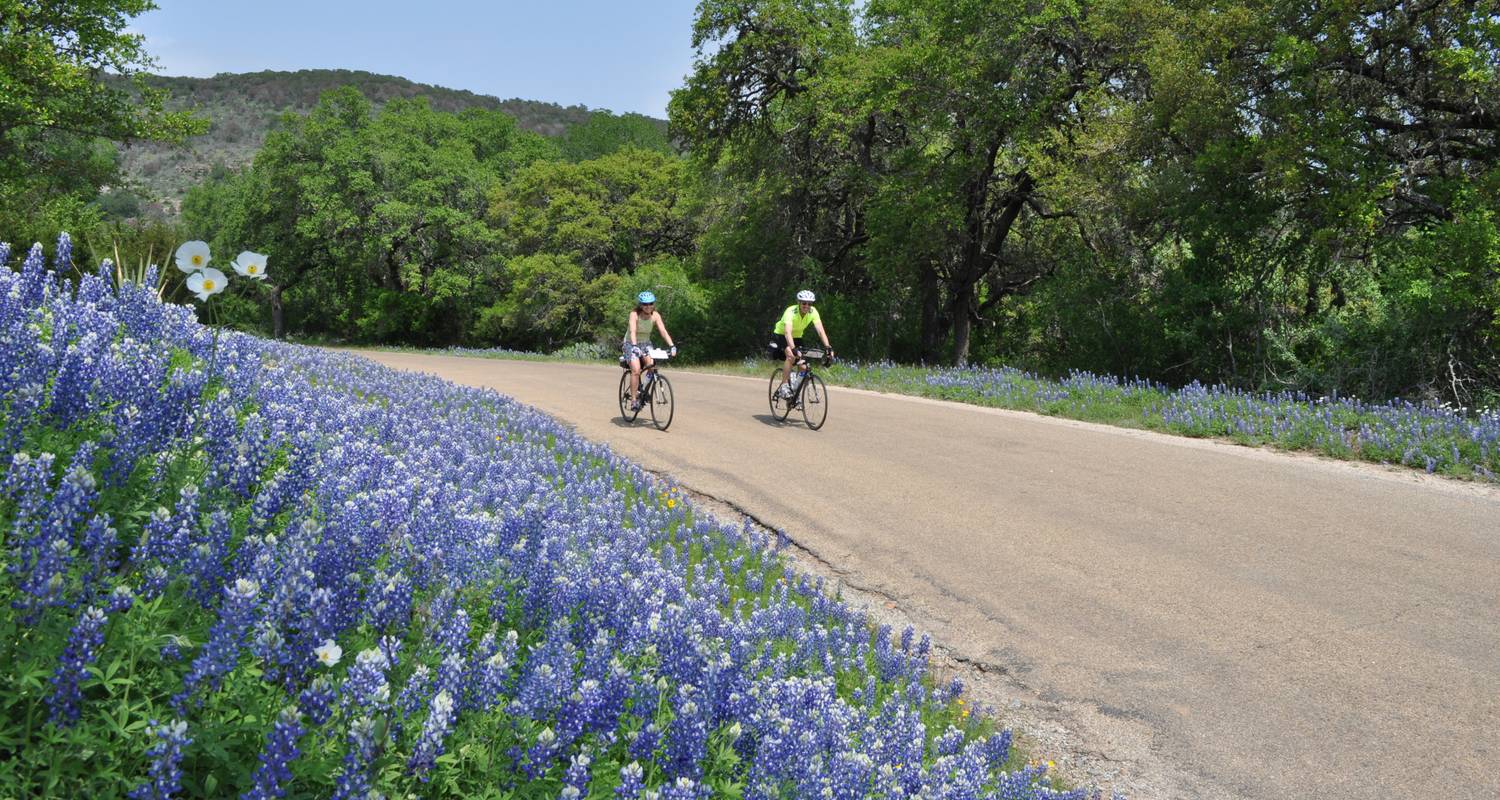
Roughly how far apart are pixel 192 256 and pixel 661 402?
8486mm

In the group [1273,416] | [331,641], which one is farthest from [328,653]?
[1273,416]

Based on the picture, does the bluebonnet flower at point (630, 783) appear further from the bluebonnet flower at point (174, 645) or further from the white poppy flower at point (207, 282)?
the white poppy flower at point (207, 282)

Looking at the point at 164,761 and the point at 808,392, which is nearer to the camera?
the point at 164,761

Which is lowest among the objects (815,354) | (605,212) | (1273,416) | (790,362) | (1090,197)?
(1273,416)

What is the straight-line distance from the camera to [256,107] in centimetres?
16812

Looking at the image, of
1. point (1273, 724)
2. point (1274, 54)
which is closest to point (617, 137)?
point (1274, 54)

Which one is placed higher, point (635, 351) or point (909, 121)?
point (909, 121)

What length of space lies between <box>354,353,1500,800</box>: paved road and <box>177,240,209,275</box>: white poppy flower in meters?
5.02

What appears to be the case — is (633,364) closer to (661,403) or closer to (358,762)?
(661,403)

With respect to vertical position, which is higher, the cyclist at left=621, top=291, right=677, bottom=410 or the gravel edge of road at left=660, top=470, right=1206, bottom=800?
the cyclist at left=621, top=291, right=677, bottom=410

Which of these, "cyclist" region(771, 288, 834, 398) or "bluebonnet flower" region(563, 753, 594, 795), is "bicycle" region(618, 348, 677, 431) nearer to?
"cyclist" region(771, 288, 834, 398)

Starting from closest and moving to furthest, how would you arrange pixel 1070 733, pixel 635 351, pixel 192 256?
pixel 1070 733 → pixel 192 256 → pixel 635 351

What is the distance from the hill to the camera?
13950cm

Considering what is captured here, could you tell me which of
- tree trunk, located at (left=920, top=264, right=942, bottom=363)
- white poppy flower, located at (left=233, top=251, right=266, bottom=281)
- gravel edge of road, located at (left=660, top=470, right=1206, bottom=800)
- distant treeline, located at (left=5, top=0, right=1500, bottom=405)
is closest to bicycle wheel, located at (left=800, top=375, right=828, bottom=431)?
gravel edge of road, located at (left=660, top=470, right=1206, bottom=800)
